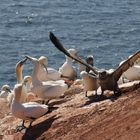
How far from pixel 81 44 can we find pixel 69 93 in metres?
24.7

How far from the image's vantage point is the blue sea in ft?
145

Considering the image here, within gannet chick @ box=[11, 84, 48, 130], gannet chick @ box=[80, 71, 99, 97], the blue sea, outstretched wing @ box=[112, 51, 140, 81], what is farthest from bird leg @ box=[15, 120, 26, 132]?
the blue sea

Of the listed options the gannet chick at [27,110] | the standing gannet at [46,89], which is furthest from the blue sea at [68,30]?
the gannet chick at [27,110]

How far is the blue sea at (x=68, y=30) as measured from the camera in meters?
44.2

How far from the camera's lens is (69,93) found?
22.7m

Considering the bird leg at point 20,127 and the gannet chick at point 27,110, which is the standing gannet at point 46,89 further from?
the gannet chick at point 27,110

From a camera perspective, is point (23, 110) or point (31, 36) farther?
point (31, 36)

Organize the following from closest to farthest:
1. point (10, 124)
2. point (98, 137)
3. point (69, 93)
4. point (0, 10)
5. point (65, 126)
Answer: point (98, 137)
point (65, 126)
point (10, 124)
point (69, 93)
point (0, 10)

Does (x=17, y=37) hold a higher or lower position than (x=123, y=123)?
lower

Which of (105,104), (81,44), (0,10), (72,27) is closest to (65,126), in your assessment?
(105,104)

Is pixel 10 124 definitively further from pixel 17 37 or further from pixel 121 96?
pixel 17 37

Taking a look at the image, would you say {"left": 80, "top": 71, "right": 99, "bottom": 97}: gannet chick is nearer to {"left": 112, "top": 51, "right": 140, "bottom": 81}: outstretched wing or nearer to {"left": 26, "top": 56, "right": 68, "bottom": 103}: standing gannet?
{"left": 26, "top": 56, "right": 68, "bottom": 103}: standing gannet

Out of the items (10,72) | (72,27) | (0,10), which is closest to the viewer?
(10,72)

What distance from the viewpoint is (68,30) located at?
51312 mm
